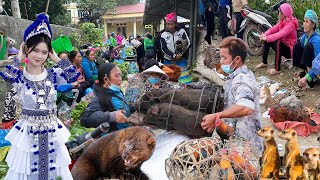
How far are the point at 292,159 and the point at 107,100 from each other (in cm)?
185

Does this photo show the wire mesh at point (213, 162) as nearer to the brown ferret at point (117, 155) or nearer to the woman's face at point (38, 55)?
the brown ferret at point (117, 155)

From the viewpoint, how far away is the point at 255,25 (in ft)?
27.5

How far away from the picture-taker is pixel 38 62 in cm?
302

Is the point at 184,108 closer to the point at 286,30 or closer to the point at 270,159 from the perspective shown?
the point at 270,159

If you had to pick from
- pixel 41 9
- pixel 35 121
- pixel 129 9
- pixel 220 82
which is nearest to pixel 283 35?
pixel 220 82

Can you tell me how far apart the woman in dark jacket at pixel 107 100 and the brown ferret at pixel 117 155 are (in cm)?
41

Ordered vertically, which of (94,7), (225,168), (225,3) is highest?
(94,7)

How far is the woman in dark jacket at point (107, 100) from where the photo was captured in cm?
364

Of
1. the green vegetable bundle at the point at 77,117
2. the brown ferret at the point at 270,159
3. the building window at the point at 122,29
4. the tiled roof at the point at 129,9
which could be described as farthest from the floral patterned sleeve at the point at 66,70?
the building window at the point at 122,29

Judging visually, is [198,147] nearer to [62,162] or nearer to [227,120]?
[227,120]

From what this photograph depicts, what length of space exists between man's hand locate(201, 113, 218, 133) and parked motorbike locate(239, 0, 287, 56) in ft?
18.8

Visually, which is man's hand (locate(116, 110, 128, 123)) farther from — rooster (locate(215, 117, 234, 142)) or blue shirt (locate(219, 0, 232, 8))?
blue shirt (locate(219, 0, 232, 8))

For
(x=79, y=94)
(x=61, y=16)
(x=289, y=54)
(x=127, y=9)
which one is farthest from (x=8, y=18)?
(x=127, y=9)

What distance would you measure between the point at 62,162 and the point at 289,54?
5.90 m
